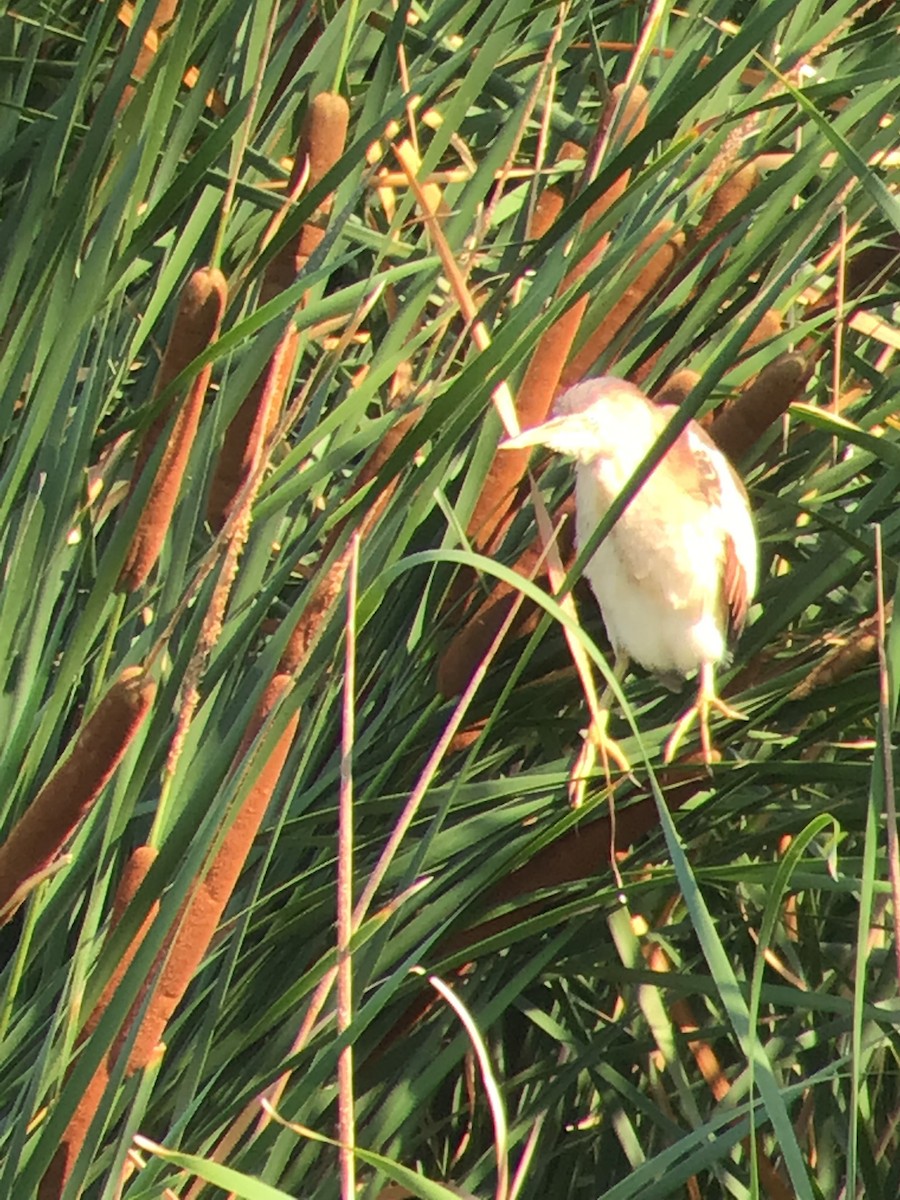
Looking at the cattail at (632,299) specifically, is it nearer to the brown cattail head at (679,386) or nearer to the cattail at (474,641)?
the brown cattail head at (679,386)

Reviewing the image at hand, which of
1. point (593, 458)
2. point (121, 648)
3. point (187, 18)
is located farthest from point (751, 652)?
point (187, 18)

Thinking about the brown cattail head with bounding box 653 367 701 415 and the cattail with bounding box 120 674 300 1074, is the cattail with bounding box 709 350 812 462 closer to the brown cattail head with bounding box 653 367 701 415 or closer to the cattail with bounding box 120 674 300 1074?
the brown cattail head with bounding box 653 367 701 415

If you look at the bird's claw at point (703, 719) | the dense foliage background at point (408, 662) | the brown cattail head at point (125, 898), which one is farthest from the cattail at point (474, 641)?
the brown cattail head at point (125, 898)

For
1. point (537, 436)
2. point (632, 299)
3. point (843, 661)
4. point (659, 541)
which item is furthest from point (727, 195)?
point (659, 541)

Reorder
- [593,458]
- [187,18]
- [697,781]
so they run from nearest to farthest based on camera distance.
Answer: [187,18]
[697,781]
[593,458]

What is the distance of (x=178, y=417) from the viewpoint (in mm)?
801

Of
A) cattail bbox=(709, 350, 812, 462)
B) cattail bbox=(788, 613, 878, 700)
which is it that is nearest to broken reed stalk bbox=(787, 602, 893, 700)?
cattail bbox=(788, 613, 878, 700)

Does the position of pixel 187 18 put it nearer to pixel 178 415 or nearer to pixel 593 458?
pixel 178 415

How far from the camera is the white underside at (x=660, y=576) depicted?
1229 mm

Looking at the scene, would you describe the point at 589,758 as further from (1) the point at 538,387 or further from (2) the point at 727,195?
(2) the point at 727,195

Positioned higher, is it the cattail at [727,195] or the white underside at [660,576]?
the cattail at [727,195]

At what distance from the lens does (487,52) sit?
93cm

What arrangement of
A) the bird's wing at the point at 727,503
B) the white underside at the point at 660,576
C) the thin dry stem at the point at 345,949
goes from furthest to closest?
the white underside at the point at 660,576 < the bird's wing at the point at 727,503 < the thin dry stem at the point at 345,949

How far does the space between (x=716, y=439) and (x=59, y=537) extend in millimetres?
376
